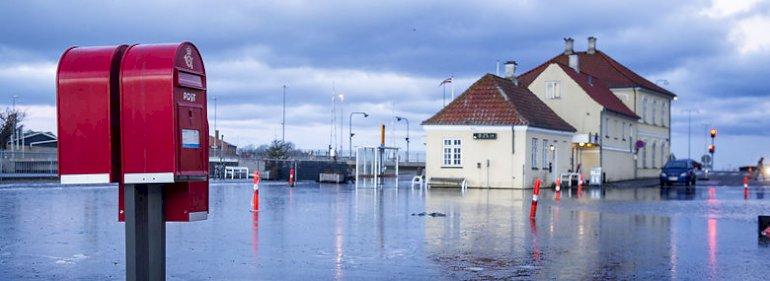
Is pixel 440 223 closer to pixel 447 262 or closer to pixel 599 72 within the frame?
pixel 447 262

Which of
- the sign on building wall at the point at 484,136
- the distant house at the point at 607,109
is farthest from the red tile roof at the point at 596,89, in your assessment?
the sign on building wall at the point at 484,136

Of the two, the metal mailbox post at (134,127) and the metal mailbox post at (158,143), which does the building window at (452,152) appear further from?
the metal mailbox post at (134,127)

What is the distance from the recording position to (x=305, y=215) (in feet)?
71.1

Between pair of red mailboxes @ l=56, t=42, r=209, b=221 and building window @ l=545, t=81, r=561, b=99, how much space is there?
167 feet

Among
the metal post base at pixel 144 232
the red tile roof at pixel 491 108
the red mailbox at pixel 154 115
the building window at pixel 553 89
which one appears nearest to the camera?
the red mailbox at pixel 154 115

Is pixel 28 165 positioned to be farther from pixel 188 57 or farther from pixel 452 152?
pixel 188 57

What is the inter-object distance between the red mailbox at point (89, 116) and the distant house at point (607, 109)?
4976 centimetres

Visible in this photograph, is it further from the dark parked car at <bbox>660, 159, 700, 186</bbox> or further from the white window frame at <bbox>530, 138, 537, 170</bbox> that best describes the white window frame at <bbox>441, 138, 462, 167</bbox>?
the dark parked car at <bbox>660, 159, 700, 186</bbox>

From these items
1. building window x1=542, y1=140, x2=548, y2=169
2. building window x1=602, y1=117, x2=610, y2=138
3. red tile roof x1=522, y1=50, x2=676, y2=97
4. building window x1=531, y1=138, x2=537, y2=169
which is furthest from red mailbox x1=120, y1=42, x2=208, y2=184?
red tile roof x1=522, y1=50, x2=676, y2=97

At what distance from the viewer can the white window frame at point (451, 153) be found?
46562mm

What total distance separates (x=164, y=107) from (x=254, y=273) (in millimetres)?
5344

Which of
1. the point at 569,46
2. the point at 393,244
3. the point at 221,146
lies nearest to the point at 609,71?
the point at 569,46

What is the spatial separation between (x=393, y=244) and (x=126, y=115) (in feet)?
30.3

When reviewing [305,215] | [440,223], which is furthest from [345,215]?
[440,223]
